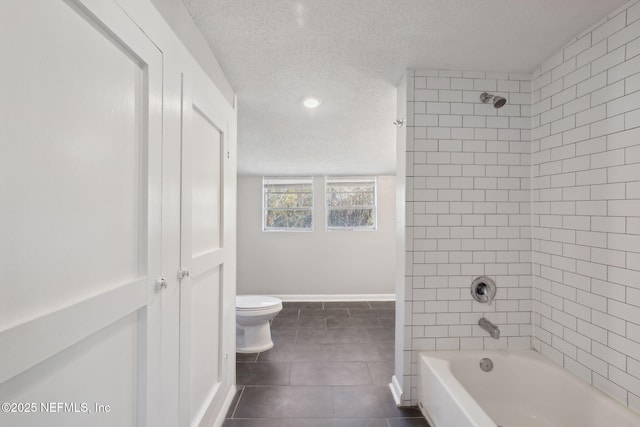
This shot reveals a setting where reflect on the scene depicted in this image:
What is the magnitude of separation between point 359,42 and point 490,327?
5.93 ft

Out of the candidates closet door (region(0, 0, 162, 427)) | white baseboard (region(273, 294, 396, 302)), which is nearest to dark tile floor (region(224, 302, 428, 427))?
white baseboard (region(273, 294, 396, 302))

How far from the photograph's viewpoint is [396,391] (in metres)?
2.04

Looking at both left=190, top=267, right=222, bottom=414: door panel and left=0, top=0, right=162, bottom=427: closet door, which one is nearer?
left=0, top=0, right=162, bottom=427: closet door

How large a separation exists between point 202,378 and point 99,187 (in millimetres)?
1202

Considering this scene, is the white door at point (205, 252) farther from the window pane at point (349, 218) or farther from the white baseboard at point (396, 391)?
the window pane at point (349, 218)

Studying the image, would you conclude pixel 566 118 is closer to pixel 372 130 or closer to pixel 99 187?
pixel 372 130

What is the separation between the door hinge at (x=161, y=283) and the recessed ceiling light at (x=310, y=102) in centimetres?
165

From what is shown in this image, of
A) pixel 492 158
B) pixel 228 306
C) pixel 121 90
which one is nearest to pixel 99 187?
pixel 121 90

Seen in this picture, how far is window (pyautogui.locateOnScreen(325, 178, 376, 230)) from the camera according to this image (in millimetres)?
4539

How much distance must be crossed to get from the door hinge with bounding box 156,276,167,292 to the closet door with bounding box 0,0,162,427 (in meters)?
0.02

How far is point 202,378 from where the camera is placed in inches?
61.5

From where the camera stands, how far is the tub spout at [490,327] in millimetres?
1784

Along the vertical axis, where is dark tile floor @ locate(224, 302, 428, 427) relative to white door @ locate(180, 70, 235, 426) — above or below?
below

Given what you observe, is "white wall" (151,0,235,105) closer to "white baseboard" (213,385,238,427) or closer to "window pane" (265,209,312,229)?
"white baseboard" (213,385,238,427)
